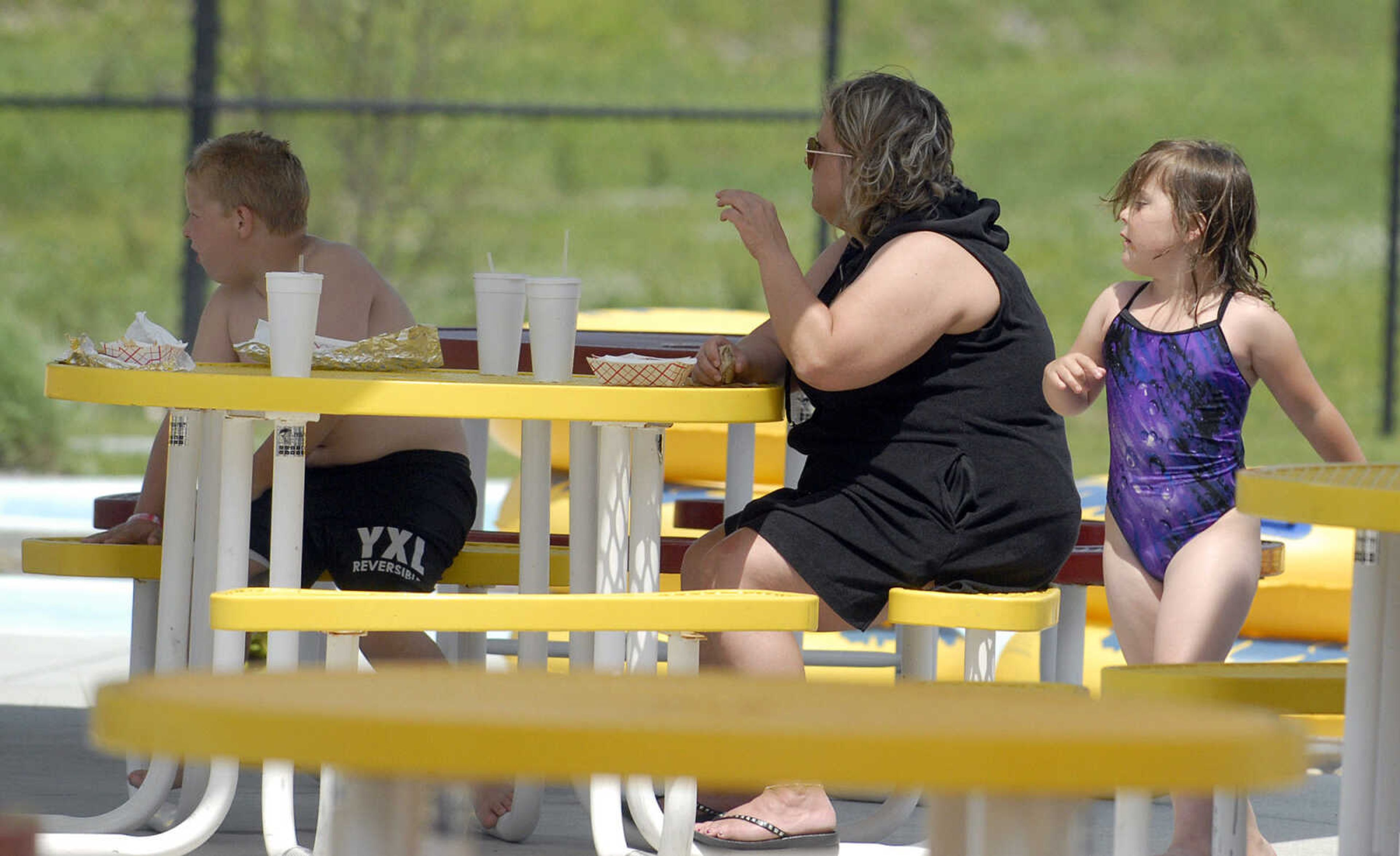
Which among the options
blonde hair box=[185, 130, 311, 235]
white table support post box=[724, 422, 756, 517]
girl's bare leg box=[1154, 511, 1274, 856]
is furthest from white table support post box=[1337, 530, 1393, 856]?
blonde hair box=[185, 130, 311, 235]

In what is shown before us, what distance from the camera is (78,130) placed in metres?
15.9

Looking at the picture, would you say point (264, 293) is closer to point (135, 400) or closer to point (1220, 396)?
point (135, 400)

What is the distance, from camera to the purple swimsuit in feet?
10.2

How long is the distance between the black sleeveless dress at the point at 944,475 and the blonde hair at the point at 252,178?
974mm

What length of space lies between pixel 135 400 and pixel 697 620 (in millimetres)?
859

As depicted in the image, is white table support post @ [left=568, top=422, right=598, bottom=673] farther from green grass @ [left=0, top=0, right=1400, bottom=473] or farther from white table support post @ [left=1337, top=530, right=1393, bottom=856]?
green grass @ [left=0, top=0, right=1400, bottom=473]

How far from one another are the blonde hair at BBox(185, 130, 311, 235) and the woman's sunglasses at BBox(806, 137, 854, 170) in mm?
870

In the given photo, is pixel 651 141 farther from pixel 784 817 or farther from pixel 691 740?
pixel 691 740

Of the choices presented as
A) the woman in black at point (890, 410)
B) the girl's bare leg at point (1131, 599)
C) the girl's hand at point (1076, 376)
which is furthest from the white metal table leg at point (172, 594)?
the girl's bare leg at point (1131, 599)

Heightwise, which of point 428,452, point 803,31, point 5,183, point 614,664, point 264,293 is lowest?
point 614,664

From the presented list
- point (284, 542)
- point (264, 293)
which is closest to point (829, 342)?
point (284, 542)

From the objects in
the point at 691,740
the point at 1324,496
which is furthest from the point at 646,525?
the point at 691,740

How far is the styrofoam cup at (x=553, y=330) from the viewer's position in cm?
301

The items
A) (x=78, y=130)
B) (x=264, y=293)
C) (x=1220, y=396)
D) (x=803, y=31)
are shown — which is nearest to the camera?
(x=1220, y=396)
